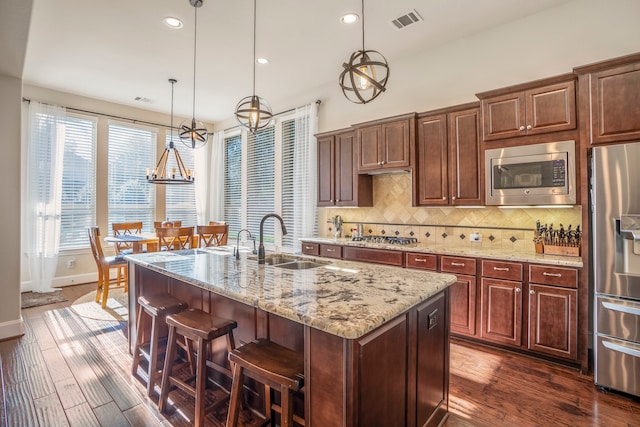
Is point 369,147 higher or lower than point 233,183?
higher

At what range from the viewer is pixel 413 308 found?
1578 millimetres

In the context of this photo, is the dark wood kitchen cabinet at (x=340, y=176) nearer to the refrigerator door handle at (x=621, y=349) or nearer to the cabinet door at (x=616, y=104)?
the cabinet door at (x=616, y=104)

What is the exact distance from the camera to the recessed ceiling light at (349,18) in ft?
10.5

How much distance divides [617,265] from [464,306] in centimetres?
123

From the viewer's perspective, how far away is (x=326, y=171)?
4.69m

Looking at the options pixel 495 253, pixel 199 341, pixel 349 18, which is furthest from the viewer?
pixel 349 18

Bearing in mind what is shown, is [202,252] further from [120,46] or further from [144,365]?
[120,46]

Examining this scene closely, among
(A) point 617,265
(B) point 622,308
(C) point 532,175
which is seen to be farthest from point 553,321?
(C) point 532,175

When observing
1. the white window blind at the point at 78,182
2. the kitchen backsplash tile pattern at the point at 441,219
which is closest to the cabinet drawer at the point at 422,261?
the kitchen backsplash tile pattern at the point at 441,219

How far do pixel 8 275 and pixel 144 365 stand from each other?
6.45 ft

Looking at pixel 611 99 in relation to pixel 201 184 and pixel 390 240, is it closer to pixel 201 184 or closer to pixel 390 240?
pixel 390 240

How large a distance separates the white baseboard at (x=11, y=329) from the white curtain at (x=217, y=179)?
3934mm

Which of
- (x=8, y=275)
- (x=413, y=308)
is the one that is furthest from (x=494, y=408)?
(x=8, y=275)

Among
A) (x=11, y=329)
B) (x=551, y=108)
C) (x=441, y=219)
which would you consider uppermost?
(x=551, y=108)
